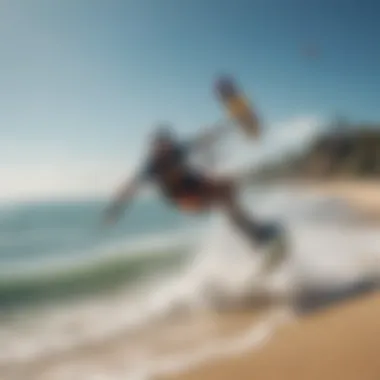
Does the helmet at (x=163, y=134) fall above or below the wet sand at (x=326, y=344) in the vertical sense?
above

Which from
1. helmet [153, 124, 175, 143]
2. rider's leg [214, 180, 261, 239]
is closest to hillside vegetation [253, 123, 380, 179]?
rider's leg [214, 180, 261, 239]

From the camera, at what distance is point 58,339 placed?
1.23 metres

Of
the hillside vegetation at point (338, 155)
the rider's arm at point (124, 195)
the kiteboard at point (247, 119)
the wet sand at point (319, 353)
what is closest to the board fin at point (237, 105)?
the kiteboard at point (247, 119)

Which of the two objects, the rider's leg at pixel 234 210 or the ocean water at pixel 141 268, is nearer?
the ocean water at pixel 141 268

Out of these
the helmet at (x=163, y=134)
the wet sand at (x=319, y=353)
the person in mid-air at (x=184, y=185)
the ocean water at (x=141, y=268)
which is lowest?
the wet sand at (x=319, y=353)

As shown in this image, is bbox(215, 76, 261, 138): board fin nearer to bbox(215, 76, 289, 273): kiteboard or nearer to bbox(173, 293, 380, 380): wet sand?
bbox(215, 76, 289, 273): kiteboard

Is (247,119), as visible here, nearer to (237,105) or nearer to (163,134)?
(237,105)

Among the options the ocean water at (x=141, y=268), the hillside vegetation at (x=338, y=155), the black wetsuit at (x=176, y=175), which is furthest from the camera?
the hillside vegetation at (x=338, y=155)

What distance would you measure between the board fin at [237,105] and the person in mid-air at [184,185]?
0.07m

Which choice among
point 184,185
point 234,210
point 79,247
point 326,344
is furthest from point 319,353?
point 79,247

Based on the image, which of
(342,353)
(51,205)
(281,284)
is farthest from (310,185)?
(51,205)

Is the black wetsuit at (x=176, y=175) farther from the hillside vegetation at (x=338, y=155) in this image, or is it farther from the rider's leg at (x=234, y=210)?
the hillside vegetation at (x=338, y=155)

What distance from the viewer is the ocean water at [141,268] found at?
1230 millimetres

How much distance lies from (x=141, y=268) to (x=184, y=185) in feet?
0.69
